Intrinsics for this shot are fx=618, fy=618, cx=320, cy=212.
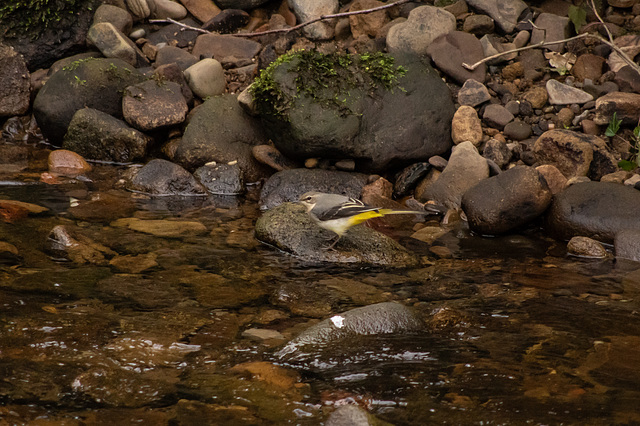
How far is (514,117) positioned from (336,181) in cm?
272

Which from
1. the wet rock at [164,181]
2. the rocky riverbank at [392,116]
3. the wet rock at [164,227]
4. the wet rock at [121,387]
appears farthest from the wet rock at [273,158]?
the wet rock at [121,387]

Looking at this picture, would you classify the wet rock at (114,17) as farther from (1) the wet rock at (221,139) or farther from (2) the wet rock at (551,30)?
(2) the wet rock at (551,30)

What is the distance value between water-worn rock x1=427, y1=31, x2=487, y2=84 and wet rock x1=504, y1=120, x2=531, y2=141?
966mm

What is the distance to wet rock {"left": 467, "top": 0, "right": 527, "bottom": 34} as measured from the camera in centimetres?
962

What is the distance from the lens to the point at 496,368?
13.3 ft

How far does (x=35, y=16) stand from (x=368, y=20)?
6.05 metres

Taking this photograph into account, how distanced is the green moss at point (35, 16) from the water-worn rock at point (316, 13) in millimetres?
4020

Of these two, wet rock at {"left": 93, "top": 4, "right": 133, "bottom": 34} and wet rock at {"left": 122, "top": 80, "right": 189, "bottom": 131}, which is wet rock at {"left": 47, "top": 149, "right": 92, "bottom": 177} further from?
wet rock at {"left": 93, "top": 4, "right": 133, "bottom": 34}

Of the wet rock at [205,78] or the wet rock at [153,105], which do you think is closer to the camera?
the wet rock at [153,105]

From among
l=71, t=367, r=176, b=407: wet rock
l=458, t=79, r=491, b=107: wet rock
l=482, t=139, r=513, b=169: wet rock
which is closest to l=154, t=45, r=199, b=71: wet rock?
l=458, t=79, r=491, b=107: wet rock

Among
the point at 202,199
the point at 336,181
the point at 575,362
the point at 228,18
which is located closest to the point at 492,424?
the point at 575,362

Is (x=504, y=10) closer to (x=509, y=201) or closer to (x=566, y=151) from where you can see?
(x=566, y=151)

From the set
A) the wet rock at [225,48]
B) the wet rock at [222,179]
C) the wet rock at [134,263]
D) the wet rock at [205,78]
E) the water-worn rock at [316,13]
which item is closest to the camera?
the wet rock at [134,263]

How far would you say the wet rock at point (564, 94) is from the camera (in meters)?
8.55
